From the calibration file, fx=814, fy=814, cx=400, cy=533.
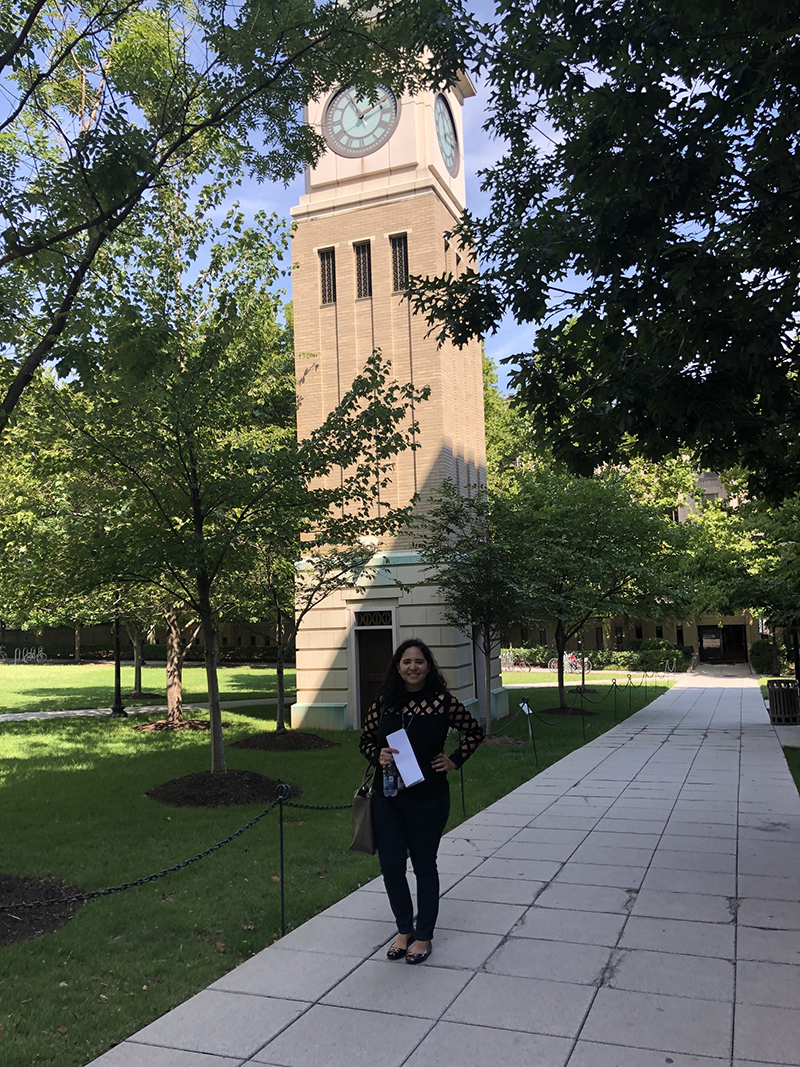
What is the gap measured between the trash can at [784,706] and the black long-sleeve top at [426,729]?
679 inches

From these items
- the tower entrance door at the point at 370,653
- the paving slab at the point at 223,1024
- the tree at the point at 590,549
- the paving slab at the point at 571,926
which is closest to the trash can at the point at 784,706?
the tree at the point at 590,549

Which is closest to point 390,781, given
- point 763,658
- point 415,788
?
point 415,788

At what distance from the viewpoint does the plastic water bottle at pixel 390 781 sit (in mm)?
5188

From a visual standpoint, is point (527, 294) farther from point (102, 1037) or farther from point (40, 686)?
point (40, 686)

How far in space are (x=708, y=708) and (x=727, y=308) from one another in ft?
68.2

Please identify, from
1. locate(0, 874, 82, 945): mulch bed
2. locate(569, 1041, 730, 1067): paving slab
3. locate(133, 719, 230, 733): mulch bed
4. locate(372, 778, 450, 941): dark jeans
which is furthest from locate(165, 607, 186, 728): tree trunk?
locate(569, 1041, 730, 1067): paving slab

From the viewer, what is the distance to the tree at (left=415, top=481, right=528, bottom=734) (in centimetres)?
1736

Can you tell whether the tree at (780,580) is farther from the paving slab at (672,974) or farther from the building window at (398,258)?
the paving slab at (672,974)

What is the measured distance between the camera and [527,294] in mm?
7695

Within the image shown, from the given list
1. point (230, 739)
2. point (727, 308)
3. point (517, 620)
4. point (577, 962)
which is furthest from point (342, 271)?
point (577, 962)

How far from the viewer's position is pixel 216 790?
11602mm

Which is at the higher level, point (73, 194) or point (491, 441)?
point (491, 441)

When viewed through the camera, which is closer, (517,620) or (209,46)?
(209,46)

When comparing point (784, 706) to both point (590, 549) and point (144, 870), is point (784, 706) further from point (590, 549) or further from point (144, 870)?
point (144, 870)
